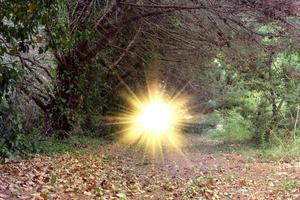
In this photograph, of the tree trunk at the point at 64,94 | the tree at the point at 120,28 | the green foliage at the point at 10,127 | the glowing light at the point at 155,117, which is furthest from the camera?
the glowing light at the point at 155,117

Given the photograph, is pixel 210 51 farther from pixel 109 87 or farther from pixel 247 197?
pixel 247 197

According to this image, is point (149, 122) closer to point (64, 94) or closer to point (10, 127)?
point (64, 94)

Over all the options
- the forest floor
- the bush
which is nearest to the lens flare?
the bush

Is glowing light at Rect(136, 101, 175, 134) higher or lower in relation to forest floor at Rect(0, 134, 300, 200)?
higher

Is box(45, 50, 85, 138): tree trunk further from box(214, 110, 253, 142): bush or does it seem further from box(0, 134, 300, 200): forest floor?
box(214, 110, 253, 142): bush

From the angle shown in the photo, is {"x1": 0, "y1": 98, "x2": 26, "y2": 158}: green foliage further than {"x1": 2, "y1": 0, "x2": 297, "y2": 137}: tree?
No

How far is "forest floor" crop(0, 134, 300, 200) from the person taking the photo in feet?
22.1

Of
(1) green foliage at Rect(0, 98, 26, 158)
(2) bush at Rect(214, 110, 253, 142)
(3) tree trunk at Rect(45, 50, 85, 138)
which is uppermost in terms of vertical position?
(2) bush at Rect(214, 110, 253, 142)

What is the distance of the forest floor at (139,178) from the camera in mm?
6727

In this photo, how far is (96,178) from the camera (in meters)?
8.12

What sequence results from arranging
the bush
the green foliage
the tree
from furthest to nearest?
the bush < the tree < the green foliage

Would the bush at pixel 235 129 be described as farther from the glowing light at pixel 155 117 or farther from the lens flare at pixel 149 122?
the glowing light at pixel 155 117

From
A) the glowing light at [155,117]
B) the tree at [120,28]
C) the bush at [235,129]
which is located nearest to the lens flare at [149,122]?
the glowing light at [155,117]

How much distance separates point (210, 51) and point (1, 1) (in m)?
7.98
